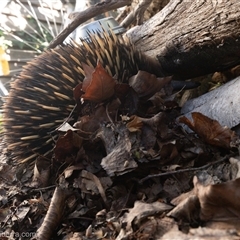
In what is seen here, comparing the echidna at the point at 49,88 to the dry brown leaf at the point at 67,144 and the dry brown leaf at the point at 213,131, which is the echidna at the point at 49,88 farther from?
the dry brown leaf at the point at 213,131

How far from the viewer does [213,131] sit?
4.19ft

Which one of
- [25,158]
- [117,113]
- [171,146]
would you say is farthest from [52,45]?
[171,146]

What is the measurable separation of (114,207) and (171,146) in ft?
0.95

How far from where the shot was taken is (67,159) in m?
1.49

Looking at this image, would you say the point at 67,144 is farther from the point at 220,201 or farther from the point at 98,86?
the point at 220,201

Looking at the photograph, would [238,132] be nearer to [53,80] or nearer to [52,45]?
[53,80]

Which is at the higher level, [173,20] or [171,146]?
[173,20]

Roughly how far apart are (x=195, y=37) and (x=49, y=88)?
74 centimetres

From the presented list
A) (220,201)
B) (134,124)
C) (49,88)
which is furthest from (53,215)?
(49,88)

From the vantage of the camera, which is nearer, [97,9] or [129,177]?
[129,177]

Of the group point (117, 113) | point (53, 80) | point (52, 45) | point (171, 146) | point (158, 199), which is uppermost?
point (52, 45)

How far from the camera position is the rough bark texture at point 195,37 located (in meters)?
1.57

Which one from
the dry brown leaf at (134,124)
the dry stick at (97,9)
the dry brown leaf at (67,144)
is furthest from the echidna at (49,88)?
the dry stick at (97,9)

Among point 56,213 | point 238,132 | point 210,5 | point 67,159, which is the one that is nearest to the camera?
point 56,213
